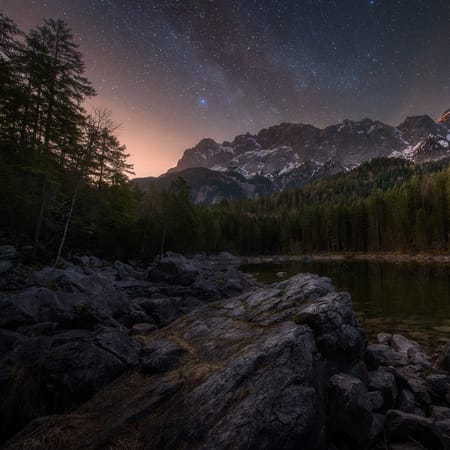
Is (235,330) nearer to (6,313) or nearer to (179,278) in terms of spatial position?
(6,313)

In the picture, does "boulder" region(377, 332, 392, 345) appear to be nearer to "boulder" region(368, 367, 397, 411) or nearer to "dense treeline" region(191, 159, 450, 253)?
"boulder" region(368, 367, 397, 411)

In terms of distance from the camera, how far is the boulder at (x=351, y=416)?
5316mm

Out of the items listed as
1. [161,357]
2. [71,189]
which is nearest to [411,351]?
[161,357]

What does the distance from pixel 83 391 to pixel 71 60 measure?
32.4 meters

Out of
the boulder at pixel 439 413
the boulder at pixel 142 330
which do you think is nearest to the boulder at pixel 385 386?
the boulder at pixel 439 413

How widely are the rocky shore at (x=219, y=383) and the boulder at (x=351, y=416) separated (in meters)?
0.02

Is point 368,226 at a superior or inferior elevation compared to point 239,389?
superior

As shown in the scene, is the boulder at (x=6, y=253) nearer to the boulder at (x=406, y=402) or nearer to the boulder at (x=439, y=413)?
the boulder at (x=406, y=402)

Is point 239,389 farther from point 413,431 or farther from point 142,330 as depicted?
point 142,330

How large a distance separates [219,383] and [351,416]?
307 cm

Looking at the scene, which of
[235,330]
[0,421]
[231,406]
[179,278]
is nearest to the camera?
[231,406]

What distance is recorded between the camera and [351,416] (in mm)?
5359

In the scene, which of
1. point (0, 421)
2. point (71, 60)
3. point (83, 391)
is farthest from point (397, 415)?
point (71, 60)

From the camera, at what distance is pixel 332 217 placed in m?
99.1
